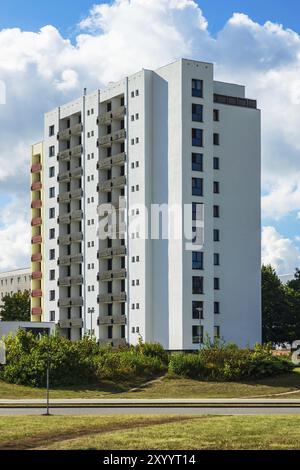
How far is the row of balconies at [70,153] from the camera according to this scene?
4316 inches

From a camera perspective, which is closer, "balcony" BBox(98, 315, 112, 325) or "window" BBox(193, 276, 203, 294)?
"window" BBox(193, 276, 203, 294)

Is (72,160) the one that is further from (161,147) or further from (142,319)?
(142,319)

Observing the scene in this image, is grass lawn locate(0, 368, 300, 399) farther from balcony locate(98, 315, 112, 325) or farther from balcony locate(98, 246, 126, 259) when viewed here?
balcony locate(98, 315, 112, 325)

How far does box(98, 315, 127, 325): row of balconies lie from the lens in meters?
98.4

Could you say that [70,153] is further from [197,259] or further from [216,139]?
[197,259]

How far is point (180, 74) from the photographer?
9362 cm

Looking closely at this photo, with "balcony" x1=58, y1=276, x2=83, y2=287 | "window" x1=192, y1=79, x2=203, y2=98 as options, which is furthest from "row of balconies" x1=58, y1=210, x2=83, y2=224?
"window" x1=192, y1=79, x2=203, y2=98

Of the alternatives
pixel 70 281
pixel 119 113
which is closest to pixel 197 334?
pixel 70 281

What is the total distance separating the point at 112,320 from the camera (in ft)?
328

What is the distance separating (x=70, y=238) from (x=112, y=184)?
36.9 feet

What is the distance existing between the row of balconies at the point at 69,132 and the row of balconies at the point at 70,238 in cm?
1224

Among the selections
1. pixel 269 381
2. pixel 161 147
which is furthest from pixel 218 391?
pixel 161 147

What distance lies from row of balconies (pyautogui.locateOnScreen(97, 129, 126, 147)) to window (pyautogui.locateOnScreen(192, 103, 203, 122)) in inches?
383

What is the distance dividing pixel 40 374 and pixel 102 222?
4920cm
